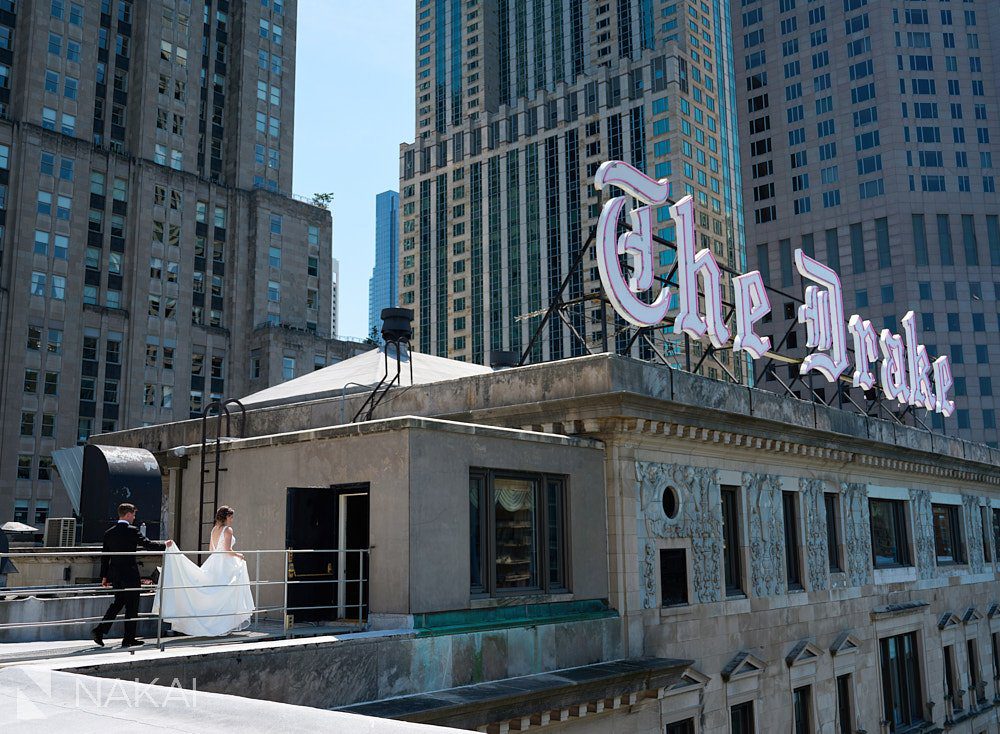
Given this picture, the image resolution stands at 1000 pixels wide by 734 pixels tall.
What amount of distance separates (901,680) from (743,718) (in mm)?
10474

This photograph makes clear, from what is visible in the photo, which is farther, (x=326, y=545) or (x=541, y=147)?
(x=541, y=147)

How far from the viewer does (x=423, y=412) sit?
69.8 ft

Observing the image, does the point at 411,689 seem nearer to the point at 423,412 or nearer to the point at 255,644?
the point at 255,644

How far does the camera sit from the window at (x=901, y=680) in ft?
88.1

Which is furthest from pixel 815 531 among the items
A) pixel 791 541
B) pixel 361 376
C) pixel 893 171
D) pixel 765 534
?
pixel 893 171

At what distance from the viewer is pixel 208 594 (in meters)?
13.0

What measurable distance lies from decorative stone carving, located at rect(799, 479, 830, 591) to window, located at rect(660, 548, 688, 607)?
598cm

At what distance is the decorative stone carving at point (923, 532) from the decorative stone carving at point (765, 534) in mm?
9730

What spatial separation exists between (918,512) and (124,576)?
26.6m

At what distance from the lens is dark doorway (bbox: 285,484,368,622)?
15.2 m

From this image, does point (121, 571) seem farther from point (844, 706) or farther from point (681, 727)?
point (844, 706)

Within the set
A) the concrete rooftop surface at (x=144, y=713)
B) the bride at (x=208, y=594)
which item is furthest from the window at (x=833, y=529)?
the concrete rooftop surface at (x=144, y=713)

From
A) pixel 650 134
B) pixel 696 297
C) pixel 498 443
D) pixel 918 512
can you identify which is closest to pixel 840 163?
pixel 650 134

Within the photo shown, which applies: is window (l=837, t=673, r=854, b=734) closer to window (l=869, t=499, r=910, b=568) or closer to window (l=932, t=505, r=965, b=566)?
window (l=869, t=499, r=910, b=568)
